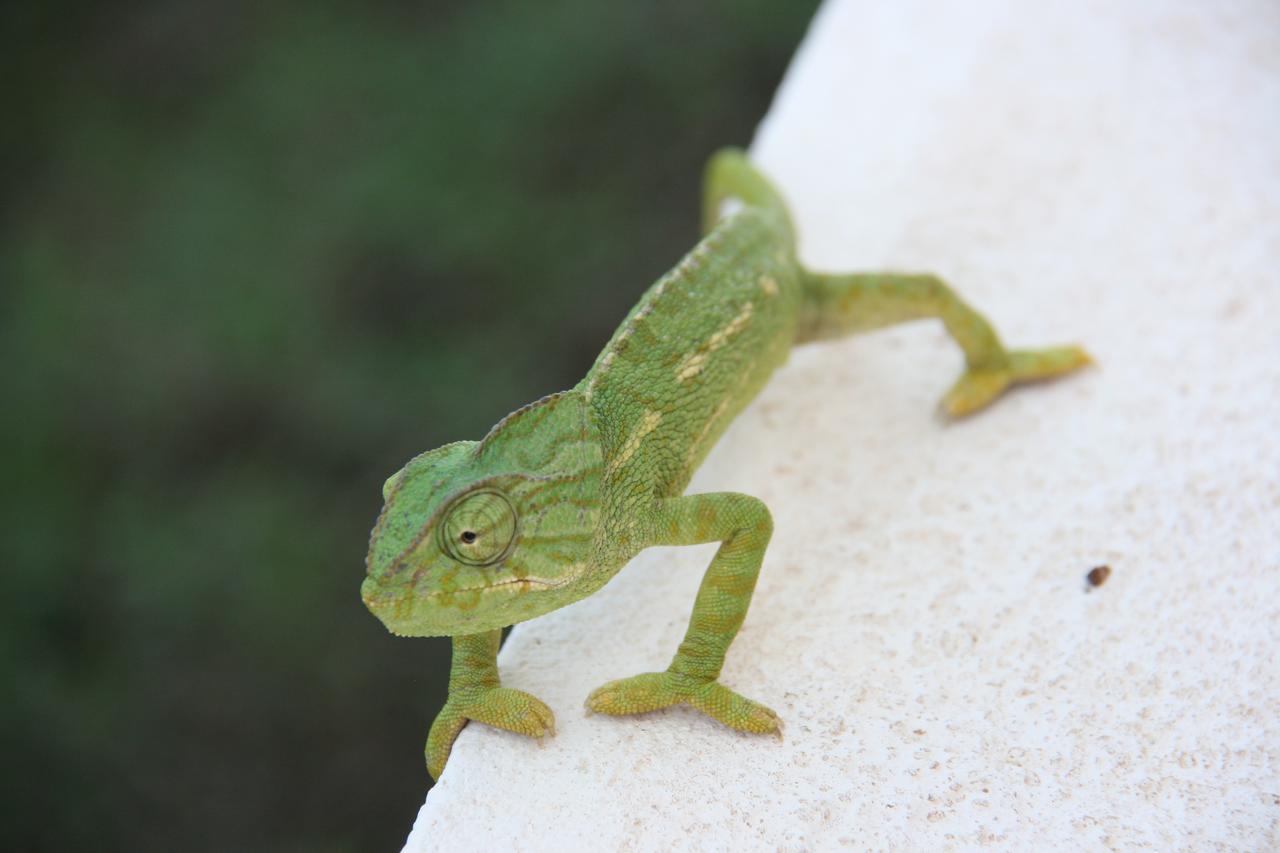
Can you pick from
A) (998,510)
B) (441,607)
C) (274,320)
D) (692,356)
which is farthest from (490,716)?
(274,320)

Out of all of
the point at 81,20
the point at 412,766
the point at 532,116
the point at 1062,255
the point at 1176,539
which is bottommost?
the point at 412,766

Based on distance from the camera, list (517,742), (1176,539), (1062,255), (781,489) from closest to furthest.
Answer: (517,742)
(1176,539)
(781,489)
(1062,255)

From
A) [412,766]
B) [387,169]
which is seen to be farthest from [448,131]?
[412,766]

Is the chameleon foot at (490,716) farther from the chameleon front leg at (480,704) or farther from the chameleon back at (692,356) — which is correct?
the chameleon back at (692,356)

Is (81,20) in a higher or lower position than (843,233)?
higher

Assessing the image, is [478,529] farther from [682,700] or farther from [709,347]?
[709,347]

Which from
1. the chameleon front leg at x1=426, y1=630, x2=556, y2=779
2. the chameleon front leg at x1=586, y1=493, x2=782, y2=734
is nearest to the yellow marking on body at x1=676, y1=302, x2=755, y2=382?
the chameleon front leg at x1=586, y1=493, x2=782, y2=734

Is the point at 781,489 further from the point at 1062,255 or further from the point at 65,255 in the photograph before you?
the point at 65,255

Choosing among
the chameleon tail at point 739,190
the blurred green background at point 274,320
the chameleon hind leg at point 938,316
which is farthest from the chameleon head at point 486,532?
the blurred green background at point 274,320
